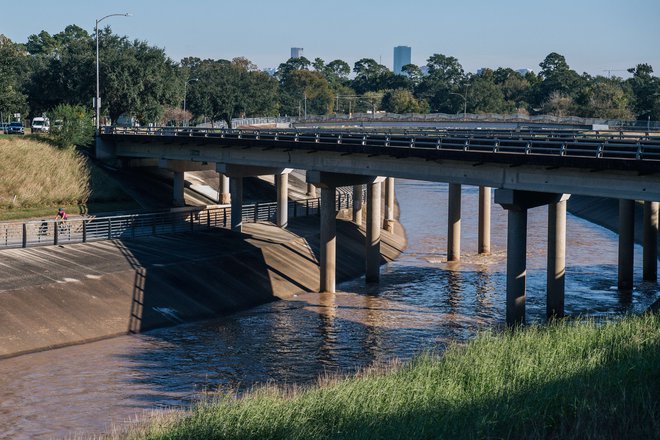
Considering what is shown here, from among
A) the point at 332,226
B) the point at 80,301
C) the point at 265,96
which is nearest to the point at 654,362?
the point at 80,301

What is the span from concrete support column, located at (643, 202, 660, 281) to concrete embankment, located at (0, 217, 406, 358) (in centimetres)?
1687

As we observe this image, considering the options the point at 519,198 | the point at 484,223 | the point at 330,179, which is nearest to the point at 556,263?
the point at 519,198

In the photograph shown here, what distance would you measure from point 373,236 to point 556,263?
14.3 m

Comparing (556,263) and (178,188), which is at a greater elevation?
(178,188)

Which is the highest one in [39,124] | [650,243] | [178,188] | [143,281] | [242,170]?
[39,124]

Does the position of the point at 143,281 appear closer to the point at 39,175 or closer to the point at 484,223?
the point at 39,175

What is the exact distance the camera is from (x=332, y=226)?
176ft

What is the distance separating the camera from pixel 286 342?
135 ft

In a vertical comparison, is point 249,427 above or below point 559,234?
below

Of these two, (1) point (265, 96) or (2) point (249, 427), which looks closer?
(2) point (249, 427)

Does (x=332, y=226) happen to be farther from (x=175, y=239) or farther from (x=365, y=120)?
(x=365, y=120)

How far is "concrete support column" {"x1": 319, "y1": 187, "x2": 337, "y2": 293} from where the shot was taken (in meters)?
52.9

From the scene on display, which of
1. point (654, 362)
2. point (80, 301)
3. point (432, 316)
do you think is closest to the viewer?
point (654, 362)

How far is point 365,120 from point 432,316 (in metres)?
123
